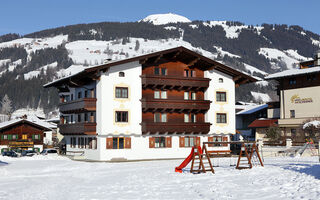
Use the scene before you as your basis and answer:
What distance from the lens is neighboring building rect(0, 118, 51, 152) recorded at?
7356cm

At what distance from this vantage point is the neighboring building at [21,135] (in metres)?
73.6

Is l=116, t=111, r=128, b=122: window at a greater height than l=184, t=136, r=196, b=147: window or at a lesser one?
greater

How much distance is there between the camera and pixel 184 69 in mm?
54062

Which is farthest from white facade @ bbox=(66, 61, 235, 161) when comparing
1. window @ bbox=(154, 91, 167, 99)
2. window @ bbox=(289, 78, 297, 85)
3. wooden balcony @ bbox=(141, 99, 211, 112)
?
window @ bbox=(289, 78, 297, 85)

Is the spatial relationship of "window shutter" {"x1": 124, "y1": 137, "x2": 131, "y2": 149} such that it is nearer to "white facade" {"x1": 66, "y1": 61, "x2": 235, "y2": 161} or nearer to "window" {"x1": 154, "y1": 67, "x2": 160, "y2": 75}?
"white facade" {"x1": 66, "y1": 61, "x2": 235, "y2": 161}

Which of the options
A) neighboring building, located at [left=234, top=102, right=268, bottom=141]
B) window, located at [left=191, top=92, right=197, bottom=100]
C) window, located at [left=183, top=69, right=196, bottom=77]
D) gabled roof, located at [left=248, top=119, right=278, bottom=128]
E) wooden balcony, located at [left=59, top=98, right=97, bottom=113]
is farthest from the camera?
neighboring building, located at [left=234, top=102, right=268, bottom=141]

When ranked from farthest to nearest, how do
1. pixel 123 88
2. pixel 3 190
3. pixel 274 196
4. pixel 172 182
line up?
pixel 123 88, pixel 172 182, pixel 3 190, pixel 274 196

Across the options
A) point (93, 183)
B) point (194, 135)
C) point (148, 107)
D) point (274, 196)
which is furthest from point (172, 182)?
point (194, 135)

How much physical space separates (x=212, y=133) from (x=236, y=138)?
23.6m

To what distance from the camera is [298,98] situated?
65312mm

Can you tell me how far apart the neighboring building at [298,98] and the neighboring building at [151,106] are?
12.2 meters

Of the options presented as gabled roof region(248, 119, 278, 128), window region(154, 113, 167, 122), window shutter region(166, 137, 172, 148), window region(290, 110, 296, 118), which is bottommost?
window shutter region(166, 137, 172, 148)

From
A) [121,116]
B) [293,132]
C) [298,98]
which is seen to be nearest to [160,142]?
[121,116]

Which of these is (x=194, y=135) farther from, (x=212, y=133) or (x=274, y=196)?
(x=274, y=196)
